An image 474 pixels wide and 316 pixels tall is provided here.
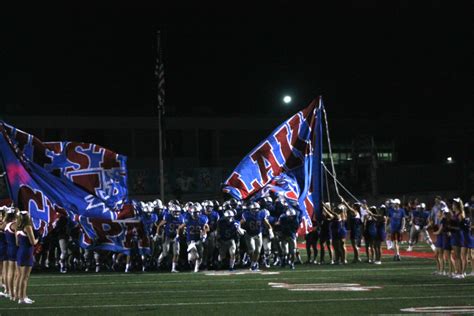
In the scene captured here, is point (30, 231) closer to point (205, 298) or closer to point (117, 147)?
point (205, 298)

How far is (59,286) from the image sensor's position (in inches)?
648

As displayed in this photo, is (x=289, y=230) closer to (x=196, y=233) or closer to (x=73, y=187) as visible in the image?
(x=196, y=233)

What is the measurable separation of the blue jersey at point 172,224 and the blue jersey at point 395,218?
593 cm

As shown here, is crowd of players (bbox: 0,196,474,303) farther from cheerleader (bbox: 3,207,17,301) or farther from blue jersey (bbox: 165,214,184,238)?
cheerleader (bbox: 3,207,17,301)

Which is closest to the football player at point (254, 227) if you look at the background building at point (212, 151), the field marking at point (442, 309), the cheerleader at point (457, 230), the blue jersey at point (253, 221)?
the blue jersey at point (253, 221)

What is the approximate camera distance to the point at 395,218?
2314 centimetres

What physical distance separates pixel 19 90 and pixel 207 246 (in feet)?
105

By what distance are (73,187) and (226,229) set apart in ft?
11.4

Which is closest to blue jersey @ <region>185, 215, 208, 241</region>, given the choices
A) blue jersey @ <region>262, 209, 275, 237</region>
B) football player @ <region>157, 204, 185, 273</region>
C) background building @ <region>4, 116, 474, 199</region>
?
football player @ <region>157, 204, 185, 273</region>

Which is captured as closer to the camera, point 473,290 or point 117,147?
point 473,290

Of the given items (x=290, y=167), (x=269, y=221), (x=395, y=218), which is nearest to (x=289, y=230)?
(x=269, y=221)

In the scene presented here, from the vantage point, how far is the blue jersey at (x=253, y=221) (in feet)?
64.5

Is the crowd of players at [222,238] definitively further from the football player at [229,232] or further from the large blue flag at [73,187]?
the large blue flag at [73,187]

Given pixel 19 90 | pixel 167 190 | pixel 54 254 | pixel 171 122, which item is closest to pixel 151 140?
pixel 171 122
